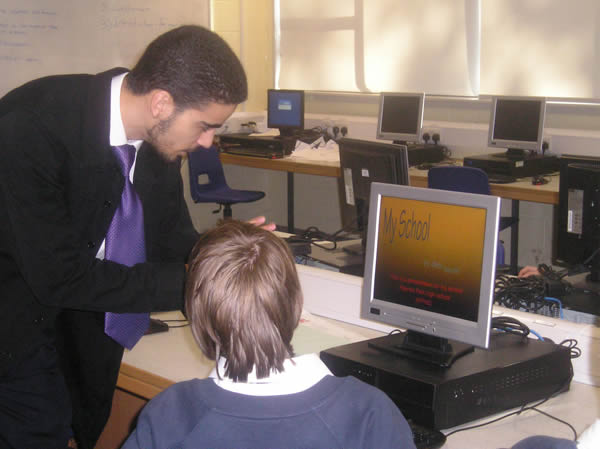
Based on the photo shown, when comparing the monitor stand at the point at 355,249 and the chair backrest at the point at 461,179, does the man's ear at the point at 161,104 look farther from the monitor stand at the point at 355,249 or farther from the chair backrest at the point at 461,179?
the chair backrest at the point at 461,179

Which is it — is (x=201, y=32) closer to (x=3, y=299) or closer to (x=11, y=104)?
(x=11, y=104)

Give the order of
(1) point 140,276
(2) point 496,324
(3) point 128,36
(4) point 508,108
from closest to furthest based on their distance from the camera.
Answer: (1) point 140,276, (2) point 496,324, (4) point 508,108, (3) point 128,36

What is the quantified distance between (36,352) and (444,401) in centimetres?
92

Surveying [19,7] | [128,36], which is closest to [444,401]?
[19,7]

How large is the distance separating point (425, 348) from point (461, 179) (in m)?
2.39

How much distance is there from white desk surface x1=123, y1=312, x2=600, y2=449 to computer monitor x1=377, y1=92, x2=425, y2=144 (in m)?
3.12

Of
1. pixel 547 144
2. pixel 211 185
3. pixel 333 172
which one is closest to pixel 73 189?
pixel 333 172

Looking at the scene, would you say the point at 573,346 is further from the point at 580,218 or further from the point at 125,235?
the point at 125,235

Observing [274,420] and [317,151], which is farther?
[317,151]

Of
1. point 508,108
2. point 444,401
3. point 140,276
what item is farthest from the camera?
point 508,108

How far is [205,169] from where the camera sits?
531cm

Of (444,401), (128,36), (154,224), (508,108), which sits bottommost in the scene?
(444,401)

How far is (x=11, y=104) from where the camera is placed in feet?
4.96

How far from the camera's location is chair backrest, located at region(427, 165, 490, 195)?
150 inches
